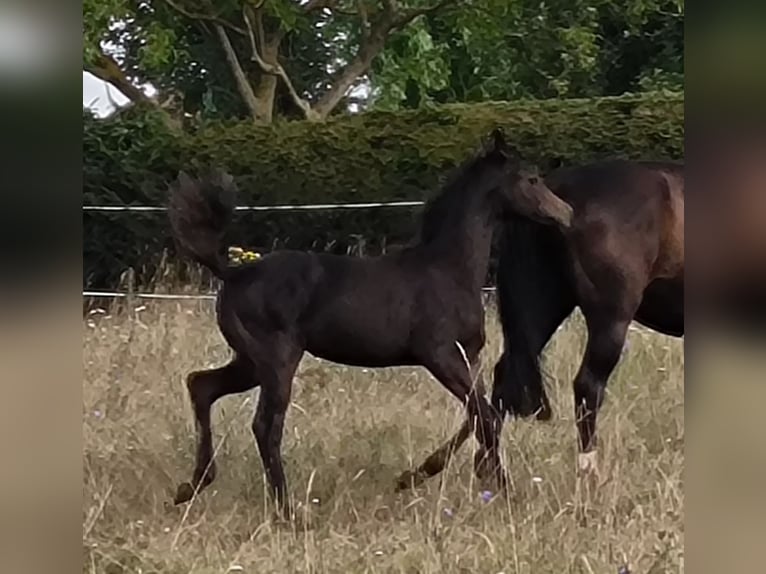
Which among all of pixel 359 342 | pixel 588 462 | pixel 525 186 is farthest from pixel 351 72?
pixel 588 462

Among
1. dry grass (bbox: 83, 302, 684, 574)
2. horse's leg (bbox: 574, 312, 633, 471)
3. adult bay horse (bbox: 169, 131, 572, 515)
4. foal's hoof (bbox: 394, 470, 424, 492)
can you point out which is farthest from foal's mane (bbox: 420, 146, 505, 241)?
foal's hoof (bbox: 394, 470, 424, 492)

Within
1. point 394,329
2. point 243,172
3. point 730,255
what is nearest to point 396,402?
point 394,329

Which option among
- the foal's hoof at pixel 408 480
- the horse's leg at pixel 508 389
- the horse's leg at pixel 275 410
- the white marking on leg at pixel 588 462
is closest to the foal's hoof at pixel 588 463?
the white marking on leg at pixel 588 462

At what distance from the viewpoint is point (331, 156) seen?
2.08 m

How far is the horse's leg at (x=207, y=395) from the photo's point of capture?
2.04 meters

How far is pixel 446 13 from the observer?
6.67 feet

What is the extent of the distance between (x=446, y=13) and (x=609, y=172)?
0.45 meters

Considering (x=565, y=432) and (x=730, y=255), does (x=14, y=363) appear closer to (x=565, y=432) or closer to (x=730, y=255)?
(x=565, y=432)

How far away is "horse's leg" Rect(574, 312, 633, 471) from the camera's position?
2.05 metres

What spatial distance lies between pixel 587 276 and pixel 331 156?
0.57 m

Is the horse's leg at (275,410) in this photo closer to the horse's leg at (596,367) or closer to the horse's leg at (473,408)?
the horse's leg at (473,408)

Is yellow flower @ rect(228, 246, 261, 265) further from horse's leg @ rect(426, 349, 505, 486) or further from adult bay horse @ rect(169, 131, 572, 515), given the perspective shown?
horse's leg @ rect(426, 349, 505, 486)

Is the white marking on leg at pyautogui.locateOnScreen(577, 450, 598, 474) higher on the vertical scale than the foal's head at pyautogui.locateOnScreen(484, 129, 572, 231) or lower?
lower

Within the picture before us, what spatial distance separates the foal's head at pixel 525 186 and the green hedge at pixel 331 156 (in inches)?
1.1
